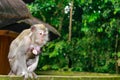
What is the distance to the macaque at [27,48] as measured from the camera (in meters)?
4.84

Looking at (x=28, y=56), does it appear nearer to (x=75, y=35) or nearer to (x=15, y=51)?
(x=15, y=51)

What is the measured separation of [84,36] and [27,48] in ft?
26.3

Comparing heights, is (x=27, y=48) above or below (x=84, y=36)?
below

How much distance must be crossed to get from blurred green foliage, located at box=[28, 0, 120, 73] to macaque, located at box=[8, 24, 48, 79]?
5989 millimetres

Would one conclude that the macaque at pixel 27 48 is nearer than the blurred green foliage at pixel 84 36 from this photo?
Yes

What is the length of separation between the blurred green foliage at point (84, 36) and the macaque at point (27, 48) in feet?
19.6

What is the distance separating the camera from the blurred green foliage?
37.9ft

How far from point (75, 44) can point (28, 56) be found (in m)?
7.74

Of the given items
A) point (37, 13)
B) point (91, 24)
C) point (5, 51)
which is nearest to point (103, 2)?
point (91, 24)

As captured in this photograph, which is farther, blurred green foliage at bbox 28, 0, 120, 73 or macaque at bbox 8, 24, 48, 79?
blurred green foliage at bbox 28, 0, 120, 73

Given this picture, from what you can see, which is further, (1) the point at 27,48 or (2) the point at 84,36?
(2) the point at 84,36

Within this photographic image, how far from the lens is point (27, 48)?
4906mm

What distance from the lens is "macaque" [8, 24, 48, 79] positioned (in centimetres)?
484

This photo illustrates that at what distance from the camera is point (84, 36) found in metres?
12.8
